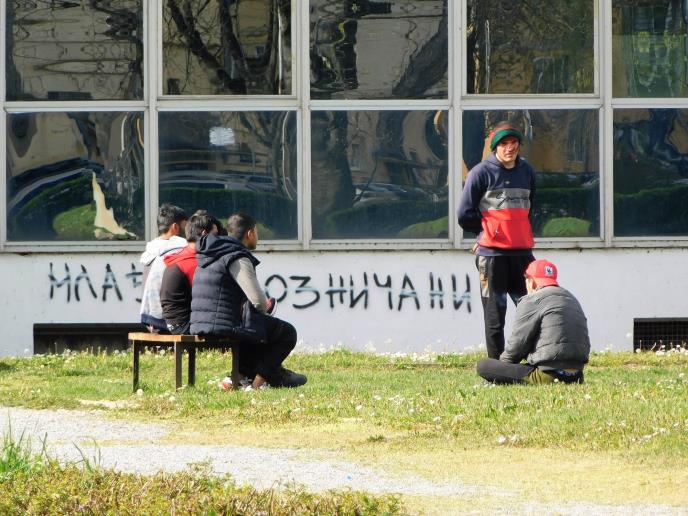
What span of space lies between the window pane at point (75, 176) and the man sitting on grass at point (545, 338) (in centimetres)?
525

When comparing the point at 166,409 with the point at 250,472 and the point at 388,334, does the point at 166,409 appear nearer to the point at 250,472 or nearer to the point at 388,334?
the point at 250,472

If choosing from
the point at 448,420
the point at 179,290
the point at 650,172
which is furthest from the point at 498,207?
the point at 650,172

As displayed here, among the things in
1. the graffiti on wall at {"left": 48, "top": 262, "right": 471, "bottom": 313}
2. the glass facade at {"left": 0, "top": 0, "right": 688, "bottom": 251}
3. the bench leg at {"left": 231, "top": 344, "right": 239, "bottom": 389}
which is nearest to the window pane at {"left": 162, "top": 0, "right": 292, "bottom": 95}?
the glass facade at {"left": 0, "top": 0, "right": 688, "bottom": 251}

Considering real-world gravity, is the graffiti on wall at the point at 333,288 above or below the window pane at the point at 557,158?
below

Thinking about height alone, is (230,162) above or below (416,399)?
above

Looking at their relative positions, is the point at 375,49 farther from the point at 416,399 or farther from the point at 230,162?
the point at 416,399

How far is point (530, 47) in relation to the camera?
14406 mm

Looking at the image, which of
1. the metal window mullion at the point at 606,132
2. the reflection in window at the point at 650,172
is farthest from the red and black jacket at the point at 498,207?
the reflection in window at the point at 650,172

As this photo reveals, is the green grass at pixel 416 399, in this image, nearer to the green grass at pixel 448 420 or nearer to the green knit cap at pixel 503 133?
the green grass at pixel 448 420

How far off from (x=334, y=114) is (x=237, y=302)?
14.8 ft

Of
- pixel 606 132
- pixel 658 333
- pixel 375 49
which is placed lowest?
pixel 658 333

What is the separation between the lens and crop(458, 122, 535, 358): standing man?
1098 centimetres

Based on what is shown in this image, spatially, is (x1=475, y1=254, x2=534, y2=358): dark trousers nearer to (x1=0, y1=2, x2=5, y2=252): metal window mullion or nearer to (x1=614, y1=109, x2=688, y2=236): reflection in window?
(x1=614, y1=109, x2=688, y2=236): reflection in window

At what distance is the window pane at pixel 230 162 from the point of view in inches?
562
